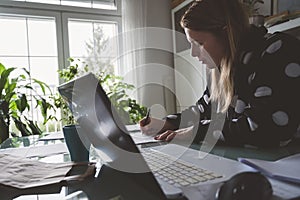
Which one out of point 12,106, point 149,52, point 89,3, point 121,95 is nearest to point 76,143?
point 12,106

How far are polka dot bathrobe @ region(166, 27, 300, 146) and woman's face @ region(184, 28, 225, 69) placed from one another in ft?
0.51

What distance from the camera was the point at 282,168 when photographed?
55 cm

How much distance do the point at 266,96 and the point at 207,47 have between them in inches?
15.4

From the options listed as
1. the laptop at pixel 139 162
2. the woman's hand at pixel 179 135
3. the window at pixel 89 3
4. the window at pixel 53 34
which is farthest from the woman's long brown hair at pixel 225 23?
the window at pixel 89 3

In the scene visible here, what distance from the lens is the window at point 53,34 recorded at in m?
2.71

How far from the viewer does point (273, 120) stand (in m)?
0.81

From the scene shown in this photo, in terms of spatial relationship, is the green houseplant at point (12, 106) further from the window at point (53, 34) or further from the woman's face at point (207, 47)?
the woman's face at point (207, 47)

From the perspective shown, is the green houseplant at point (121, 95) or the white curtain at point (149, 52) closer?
the green houseplant at point (121, 95)

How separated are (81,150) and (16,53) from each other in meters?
2.37

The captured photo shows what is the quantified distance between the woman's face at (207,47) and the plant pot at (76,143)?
24.5 inches

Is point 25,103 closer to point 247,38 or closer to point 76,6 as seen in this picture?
point 76,6

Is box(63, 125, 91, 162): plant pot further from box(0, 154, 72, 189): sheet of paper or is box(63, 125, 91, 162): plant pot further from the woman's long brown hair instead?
the woman's long brown hair

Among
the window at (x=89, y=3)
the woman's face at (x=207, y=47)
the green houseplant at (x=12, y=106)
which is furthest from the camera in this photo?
the window at (x=89, y=3)

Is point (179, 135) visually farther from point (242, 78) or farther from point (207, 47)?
point (207, 47)
